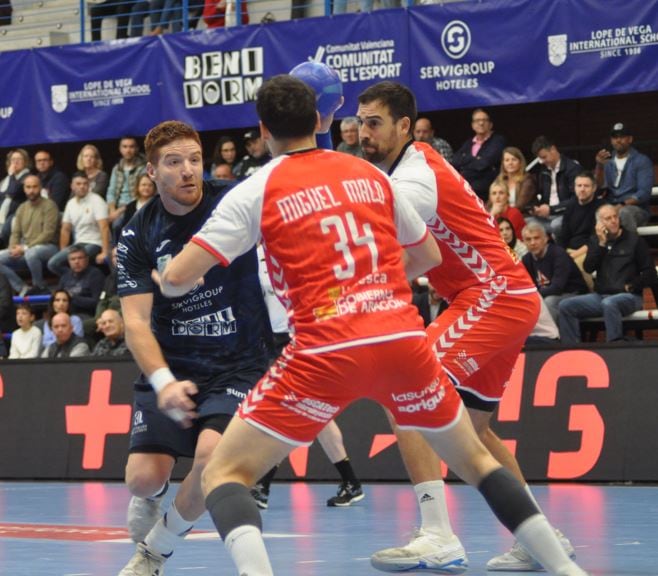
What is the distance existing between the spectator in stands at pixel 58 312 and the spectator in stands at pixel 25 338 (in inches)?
4.1

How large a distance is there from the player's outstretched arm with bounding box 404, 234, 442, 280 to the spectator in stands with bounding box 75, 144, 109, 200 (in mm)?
13693

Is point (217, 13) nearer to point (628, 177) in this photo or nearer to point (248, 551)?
point (628, 177)

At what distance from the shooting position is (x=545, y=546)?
5.20 m

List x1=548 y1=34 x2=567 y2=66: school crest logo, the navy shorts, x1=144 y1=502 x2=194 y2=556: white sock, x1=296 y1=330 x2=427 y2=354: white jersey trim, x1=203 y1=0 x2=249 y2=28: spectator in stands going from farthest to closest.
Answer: x1=203 y1=0 x2=249 y2=28: spectator in stands
x1=548 y1=34 x2=567 y2=66: school crest logo
the navy shorts
x1=144 y1=502 x2=194 y2=556: white sock
x1=296 y1=330 x2=427 y2=354: white jersey trim

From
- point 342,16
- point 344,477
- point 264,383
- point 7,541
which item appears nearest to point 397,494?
point 344,477

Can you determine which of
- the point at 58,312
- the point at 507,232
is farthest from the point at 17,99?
the point at 507,232

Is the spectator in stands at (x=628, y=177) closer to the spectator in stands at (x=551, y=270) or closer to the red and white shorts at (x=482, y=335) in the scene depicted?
the spectator in stands at (x=551, y=270)

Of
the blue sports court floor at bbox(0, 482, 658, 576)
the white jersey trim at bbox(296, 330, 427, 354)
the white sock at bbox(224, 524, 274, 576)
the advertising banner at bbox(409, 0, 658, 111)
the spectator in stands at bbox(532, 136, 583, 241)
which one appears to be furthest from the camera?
the advertising banner at bbox(409, 0, 658, 111)

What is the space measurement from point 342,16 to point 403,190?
11.4m

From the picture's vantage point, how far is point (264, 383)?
516cm

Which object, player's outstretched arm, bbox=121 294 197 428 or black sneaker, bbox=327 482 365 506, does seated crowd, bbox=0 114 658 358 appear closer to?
black sneaker, bbox=327 482 365 506

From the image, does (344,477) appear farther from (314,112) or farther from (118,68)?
(118,68)

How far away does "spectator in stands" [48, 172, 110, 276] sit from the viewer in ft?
60.5

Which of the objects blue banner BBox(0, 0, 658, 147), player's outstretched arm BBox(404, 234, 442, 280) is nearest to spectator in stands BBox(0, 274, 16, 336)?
blue banner BBox(0, 0, 658, 147)
